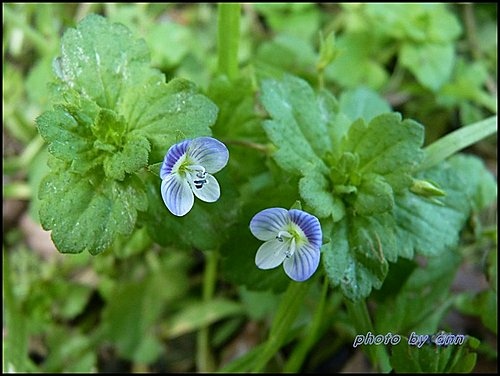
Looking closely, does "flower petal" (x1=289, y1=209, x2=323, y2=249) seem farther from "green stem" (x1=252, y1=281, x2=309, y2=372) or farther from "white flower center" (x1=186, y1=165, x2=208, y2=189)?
"green stem" (x1=252, y1=281, x2=309, y2=372)

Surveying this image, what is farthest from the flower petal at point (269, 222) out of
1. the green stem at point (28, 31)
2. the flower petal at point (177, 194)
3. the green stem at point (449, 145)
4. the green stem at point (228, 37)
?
the green stem at point (28, 31)

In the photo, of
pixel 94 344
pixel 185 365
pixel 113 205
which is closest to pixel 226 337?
pixel 185 365

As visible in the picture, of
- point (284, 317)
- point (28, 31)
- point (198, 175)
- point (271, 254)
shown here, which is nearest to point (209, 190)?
point (198, 175)

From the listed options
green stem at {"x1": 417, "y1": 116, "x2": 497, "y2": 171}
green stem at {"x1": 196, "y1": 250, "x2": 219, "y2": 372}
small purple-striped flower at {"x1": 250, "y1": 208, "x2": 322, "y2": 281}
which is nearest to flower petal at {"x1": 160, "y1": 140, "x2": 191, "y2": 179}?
small purple-striped flower at {"x1": 250, "y1": 208, "x2": 322, "y2": 281}

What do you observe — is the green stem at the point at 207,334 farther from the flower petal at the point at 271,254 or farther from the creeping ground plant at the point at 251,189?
the flower petal at the point at 271,254

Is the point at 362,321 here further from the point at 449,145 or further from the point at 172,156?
the point at 172,156
